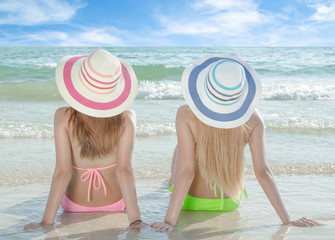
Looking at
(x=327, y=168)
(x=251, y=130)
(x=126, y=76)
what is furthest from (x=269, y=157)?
(x=126, y=76)

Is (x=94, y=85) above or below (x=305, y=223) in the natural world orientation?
above

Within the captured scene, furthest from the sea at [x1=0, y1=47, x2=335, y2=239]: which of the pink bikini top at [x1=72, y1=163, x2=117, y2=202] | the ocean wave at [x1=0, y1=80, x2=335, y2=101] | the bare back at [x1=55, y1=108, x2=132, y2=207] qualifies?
the ocean wave at [x1=0, y1=80, x2=335, y2=101]

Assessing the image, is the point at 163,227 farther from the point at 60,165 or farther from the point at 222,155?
the point at 60,165

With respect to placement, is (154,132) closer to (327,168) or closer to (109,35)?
(327,168)

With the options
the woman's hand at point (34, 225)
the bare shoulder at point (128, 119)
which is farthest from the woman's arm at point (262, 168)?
the woman's hand at point (34, 225)

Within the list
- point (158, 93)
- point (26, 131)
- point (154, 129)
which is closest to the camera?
point (26, 131)

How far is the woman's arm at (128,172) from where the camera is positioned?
2.64 meters

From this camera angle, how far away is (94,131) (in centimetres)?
268

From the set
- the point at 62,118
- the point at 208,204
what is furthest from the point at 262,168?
the point at 62,118

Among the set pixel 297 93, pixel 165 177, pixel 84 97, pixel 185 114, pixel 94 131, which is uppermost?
pixel 84 97

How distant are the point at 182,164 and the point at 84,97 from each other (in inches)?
30.9

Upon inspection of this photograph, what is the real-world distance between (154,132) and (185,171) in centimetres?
330

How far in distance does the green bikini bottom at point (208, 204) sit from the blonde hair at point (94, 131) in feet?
2.25

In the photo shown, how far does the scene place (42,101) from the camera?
33.5 feet
